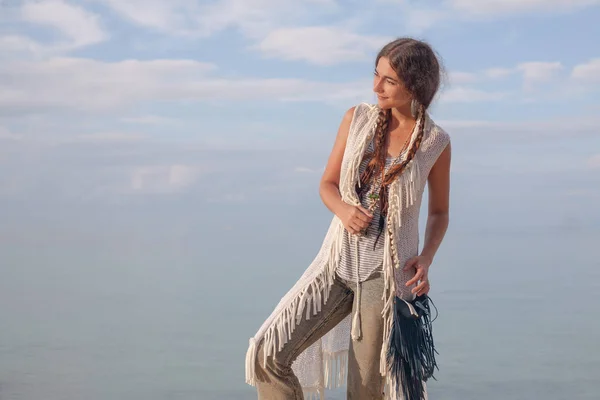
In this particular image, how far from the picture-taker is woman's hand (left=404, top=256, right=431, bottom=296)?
256 centimetres

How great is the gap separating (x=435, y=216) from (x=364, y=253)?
0.30 m

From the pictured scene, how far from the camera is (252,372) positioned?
8.28 feet

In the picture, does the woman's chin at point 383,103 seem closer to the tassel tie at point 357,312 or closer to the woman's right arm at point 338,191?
the woman's right arm at point 338,191

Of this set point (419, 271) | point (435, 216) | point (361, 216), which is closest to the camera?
point (361, 216)

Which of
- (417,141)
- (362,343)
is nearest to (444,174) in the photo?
(417,141)

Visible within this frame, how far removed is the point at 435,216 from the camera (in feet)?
8.84

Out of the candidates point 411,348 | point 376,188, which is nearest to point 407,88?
point 376,188

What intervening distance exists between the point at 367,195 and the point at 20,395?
3.85 meters

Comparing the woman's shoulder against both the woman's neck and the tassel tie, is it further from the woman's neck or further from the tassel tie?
the tassel tie

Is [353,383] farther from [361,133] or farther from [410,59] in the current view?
[410,59]

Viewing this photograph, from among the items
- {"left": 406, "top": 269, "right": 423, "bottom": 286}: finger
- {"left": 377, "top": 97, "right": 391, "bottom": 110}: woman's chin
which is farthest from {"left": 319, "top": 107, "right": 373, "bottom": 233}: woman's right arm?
{"left": 406, "top": 269, "right": 423, "bottom": 286}: finger

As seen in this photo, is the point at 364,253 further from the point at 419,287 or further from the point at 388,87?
the point at 388,87

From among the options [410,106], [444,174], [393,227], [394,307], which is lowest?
[394,307]

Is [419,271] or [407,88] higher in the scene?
[407,88]
